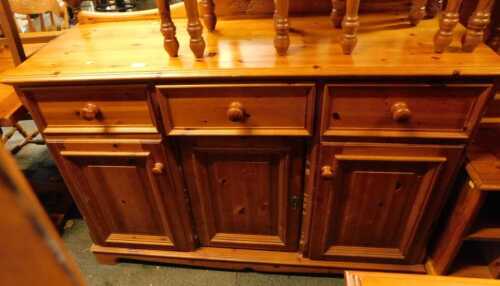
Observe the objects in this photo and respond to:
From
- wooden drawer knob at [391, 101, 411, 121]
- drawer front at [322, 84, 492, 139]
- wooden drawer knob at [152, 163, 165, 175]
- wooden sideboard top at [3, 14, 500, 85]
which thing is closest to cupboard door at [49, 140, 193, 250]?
wooden drawer knob at [152, 163, 165, 175]

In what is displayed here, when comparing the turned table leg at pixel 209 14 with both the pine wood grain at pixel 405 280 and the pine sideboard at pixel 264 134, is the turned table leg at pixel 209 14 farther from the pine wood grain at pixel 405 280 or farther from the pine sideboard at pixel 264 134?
the pine wood grain at pixel 405 280

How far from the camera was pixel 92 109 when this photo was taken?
2.98ft

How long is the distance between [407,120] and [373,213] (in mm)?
383

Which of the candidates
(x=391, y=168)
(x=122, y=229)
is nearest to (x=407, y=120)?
(x=391, y=168)

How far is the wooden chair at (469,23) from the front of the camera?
2.63 feet

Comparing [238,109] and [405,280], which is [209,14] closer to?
[238,109]

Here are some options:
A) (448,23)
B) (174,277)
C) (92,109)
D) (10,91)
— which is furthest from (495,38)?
(10,91)

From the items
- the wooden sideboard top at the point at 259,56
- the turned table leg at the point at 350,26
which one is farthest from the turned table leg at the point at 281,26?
the turned table leg at the point at 350,26

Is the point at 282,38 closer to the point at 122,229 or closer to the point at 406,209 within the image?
the point at 406,209

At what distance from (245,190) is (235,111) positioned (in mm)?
344

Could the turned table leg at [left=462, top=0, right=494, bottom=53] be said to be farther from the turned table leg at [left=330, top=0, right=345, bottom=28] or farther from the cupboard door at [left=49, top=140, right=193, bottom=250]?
the cupboard door at [left=49, top=140, right=193, bottom=250]

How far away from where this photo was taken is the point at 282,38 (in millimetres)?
849

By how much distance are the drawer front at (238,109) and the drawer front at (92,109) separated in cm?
7

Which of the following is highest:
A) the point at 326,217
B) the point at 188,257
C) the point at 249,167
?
the point at 249,167
